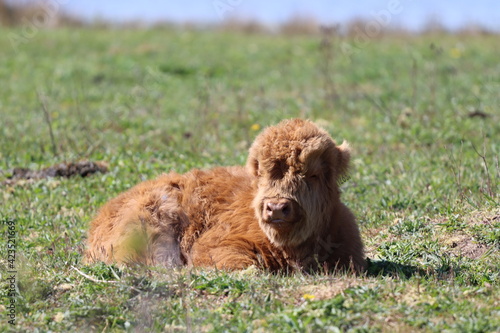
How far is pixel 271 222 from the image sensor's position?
5.91 metres

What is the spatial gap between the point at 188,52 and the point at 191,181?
44.6ft

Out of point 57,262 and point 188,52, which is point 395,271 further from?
point 188,52

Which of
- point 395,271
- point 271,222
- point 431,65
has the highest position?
point 431,65

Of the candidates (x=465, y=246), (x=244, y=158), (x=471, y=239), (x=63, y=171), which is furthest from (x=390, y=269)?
(x=63, y=171)

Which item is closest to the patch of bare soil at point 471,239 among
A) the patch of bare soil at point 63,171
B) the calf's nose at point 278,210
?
the calf's nose at point 278,210

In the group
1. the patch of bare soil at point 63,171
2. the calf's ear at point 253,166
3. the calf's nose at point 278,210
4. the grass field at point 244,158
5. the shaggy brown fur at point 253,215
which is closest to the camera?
the grass field at point 244,158

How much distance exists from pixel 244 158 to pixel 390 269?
13.0ft

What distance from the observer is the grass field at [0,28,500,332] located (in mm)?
4996

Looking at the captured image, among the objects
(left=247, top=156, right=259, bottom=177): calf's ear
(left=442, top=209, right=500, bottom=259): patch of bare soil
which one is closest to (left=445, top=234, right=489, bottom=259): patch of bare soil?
(left=442, top=209, right=500, bottom=259): patch of bare soil

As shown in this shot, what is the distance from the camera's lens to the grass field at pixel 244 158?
4996 mm

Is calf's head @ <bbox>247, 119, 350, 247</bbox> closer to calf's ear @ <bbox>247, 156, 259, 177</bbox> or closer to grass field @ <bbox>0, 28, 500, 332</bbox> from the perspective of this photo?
calf's ear @ <bbox>247, 156, 259, 177</bbox>

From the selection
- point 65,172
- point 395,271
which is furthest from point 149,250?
point 65,172

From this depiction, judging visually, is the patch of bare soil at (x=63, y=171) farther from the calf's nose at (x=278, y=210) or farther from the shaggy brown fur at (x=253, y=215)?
the calf's nose at (x=278, y=210)

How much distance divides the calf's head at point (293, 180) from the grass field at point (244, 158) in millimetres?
500
